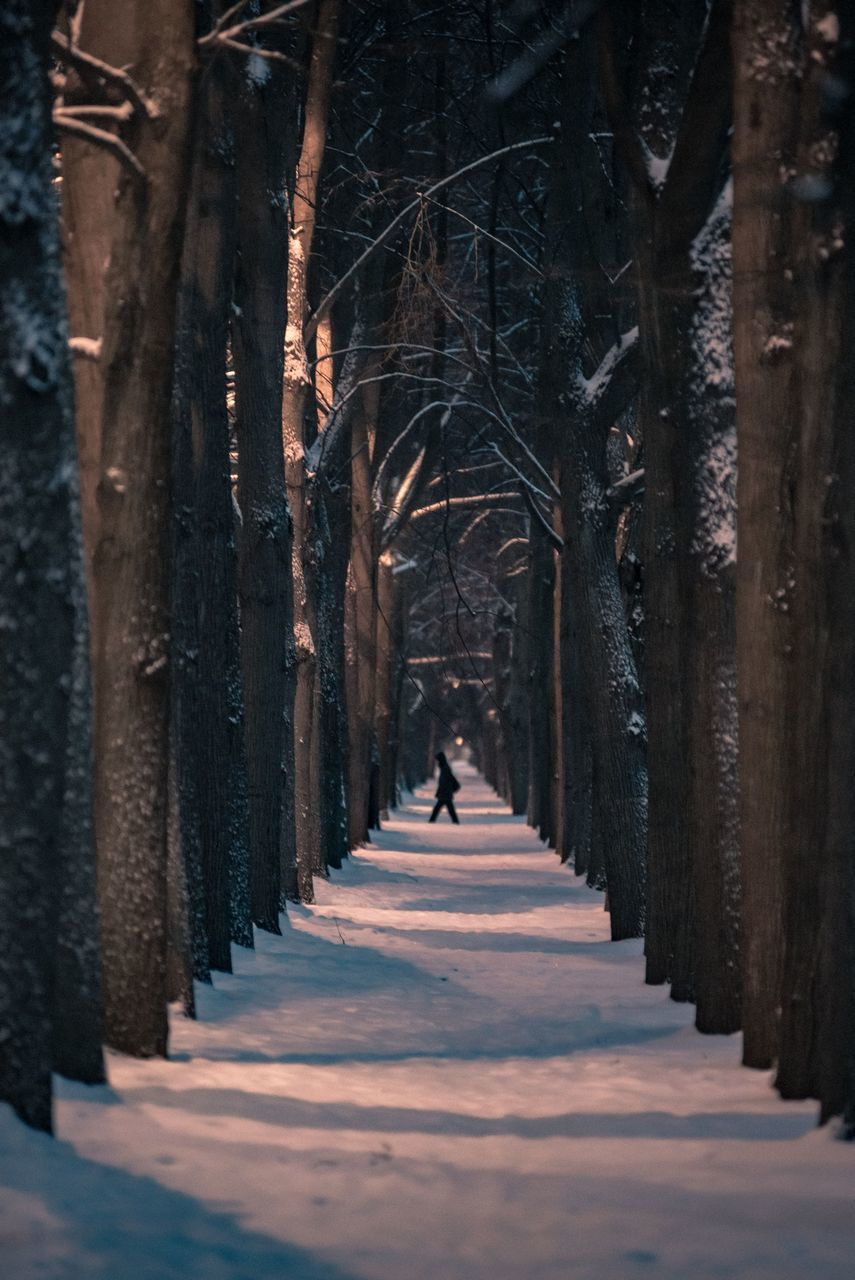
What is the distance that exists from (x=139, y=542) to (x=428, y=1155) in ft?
10.2

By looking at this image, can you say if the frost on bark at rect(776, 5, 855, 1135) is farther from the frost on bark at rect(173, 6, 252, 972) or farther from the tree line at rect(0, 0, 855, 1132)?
the frost on bark at rect(173, 6, 252, 972)

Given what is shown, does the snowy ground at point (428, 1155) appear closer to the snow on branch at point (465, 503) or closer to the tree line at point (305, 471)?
the tree line at point (305, 471)

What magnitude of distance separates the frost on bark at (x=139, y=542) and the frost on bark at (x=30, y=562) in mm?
1893

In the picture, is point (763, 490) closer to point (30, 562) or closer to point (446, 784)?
point (30, 562)

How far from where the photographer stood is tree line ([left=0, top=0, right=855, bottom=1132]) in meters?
6.21

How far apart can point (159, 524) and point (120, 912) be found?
1831 millimetres

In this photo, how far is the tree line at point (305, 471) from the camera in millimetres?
6211

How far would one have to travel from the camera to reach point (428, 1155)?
6.89m

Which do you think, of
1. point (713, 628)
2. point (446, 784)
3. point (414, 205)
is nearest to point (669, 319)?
point (713, 628)

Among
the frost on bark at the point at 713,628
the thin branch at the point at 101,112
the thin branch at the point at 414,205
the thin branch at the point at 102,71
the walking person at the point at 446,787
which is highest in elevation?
the thin branch at the point at 414,205

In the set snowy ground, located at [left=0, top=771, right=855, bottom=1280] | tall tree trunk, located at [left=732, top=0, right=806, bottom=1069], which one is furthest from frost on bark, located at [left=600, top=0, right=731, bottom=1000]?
snowy ground, located at [left=0, top=771, right=855, bottom=1280]

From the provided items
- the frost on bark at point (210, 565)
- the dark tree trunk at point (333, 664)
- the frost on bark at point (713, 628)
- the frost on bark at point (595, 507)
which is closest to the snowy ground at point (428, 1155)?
the frost on bark at point (713, 628)

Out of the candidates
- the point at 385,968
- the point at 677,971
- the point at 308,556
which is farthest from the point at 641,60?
the point at 308,556

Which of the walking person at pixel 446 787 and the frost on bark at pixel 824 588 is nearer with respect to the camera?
the frost on bark at pixel 824 588
